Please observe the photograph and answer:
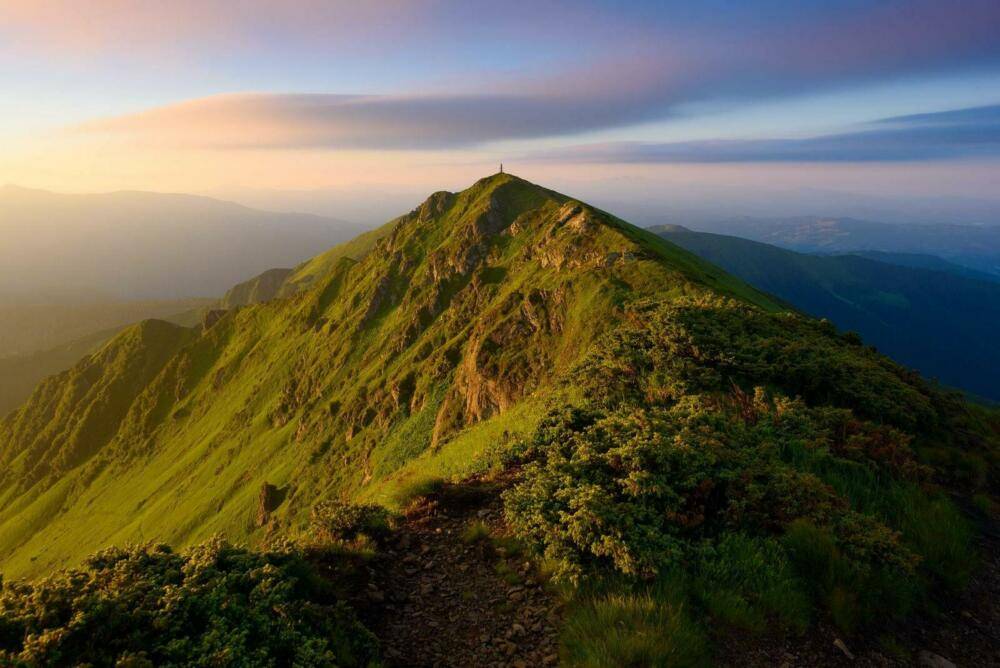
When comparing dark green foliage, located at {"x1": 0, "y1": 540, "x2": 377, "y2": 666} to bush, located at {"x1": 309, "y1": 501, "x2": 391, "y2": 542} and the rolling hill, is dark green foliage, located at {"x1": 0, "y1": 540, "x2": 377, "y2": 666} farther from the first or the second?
bush, located at {"x1": 309, "y1": 501, "x2": 391, "y2": 542}

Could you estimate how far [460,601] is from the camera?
8.51 metres

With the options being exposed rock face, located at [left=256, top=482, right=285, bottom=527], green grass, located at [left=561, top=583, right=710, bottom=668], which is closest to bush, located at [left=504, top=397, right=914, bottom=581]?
green grass, located at [left=561, top=583, right=710, bottom=668]

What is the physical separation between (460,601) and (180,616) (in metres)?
4.28

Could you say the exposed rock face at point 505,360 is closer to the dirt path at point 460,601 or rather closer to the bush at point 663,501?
the bush at point 663,501

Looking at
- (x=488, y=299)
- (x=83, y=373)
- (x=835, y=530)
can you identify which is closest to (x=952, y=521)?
(x=835, y=530)

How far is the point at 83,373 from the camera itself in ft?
509

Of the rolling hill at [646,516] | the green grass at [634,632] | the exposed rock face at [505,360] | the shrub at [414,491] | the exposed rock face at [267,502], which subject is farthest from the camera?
the exposed rock face at [267,502]

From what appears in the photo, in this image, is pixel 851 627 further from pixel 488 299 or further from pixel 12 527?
pixel 12 527

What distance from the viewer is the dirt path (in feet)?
24.1

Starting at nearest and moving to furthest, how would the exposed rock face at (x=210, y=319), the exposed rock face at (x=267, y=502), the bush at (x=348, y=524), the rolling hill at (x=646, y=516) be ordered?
the rolling hill at (x=646, y=516) → the bush at (x=348, y=524) → the exposed rock face at (x=267, y=502) → the exposed rock face at (x=210, y=319)

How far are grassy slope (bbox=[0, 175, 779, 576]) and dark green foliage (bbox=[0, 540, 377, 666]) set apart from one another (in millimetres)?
6472

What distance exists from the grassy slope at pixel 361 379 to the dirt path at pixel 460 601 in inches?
164

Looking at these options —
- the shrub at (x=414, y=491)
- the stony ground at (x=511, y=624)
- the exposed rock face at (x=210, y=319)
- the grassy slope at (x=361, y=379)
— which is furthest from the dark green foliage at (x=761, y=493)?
the exposed rock face at (x=210, y=319)

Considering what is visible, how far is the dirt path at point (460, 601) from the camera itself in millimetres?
7344
